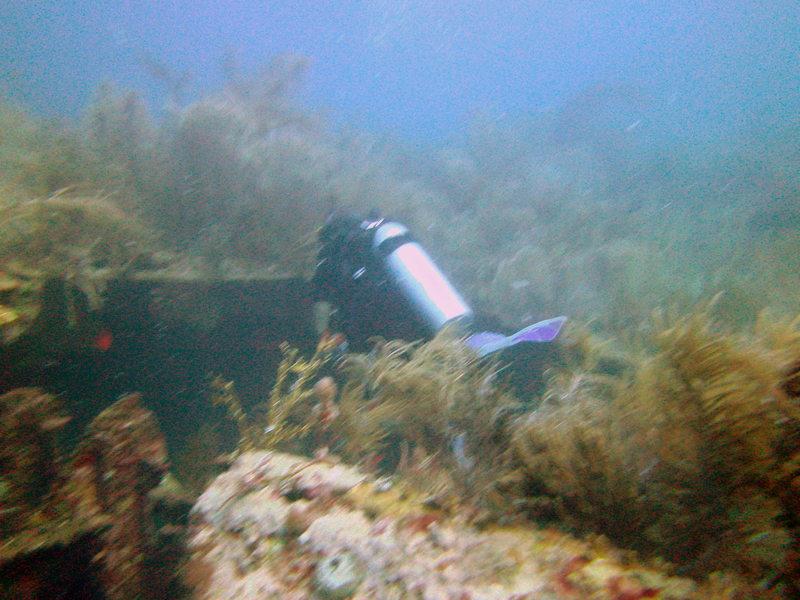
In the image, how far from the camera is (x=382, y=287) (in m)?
5.59

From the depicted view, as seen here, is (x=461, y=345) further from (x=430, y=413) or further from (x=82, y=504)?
(x=82, y=504)

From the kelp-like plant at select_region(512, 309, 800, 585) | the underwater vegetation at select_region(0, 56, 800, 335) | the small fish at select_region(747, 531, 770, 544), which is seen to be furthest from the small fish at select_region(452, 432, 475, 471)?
the underwater vegetation at select_region(0, 56, 800, 335)

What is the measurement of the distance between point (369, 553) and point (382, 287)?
3.69 meters

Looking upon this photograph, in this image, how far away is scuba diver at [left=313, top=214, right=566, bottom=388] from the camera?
527 centimetres

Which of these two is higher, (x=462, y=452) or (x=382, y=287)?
(x=382, y=287)

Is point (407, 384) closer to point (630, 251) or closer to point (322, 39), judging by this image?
point (630, 251)

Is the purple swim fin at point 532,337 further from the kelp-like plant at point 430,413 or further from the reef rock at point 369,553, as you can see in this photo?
the reef rock at point 369,553

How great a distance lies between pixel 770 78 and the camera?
3076 inches

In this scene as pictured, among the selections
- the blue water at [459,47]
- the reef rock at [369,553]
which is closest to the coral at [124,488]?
the reef rock at [369,553]

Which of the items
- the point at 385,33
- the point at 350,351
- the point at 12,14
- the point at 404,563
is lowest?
the point at 404,563

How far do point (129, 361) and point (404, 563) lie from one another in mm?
4777

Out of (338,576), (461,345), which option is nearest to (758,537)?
(338,576)

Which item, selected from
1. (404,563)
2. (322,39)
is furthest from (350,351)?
(322,39)

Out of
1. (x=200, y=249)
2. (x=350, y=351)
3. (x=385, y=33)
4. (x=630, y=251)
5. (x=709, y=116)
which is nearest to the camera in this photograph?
(x=350, y=351)
